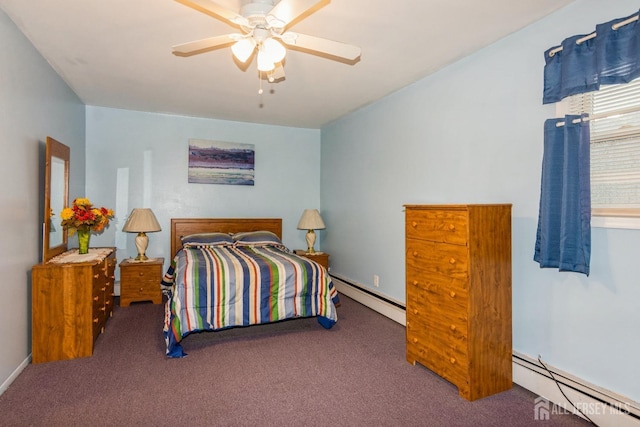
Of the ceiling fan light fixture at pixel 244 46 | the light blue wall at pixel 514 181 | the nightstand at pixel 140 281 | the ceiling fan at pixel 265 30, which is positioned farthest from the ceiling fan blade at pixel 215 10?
the nightstand at pixel 140 281

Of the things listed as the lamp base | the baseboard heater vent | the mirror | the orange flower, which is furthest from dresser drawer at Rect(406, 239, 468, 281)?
the lamp base

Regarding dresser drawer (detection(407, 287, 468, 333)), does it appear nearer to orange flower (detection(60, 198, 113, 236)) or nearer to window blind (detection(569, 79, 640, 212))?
window blind (detection(569, 79, 640, 212))

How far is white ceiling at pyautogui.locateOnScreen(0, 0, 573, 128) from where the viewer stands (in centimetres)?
234

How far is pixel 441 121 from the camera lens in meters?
3.34

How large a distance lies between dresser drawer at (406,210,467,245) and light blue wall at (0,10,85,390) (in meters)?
2.93

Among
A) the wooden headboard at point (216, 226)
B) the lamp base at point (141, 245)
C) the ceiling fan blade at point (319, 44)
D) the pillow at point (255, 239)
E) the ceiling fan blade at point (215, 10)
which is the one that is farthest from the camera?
the wooden headboard at point (216, 226)

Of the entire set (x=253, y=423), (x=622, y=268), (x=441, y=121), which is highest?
(x=441, y=121)

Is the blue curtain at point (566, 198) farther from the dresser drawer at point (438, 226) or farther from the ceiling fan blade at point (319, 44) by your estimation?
the ceiling fan blade at point (319, 44)

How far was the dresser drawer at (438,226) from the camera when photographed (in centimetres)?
237

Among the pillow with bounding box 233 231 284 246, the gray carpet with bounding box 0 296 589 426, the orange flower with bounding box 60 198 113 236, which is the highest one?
the orange flower with bounding box 60 198 113 236

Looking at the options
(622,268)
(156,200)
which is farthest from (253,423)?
(156,200)

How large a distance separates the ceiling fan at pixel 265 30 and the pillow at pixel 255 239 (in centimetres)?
283

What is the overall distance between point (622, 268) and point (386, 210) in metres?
2.39

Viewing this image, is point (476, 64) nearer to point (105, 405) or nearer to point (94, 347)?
point (105, 405)
